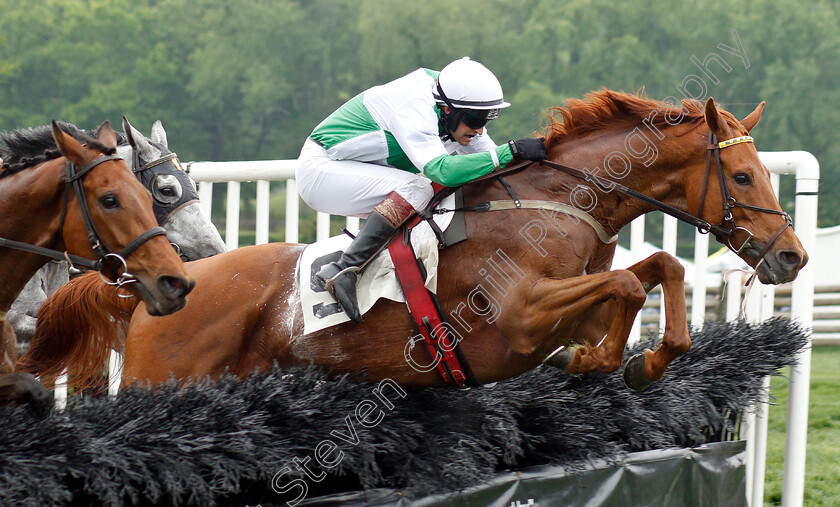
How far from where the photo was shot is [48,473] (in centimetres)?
283

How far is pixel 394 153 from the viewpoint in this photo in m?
4.27

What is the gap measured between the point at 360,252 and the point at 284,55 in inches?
2211

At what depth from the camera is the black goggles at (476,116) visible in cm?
407

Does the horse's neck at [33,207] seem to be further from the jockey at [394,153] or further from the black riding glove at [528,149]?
the black riding glove at [528,149]

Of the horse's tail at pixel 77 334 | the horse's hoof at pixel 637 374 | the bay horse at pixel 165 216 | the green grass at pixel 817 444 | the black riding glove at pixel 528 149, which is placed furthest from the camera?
the green grass at pixel 817 444

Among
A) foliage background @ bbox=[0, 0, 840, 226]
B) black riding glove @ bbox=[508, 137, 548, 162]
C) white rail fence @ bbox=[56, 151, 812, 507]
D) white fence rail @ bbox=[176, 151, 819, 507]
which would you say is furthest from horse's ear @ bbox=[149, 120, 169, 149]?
foliage background @ bbox=[0, 0, 840, 226]

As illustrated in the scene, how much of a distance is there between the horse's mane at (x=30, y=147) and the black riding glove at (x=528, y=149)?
1631mm

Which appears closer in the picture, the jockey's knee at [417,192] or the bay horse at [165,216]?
the jockey's knee at [417,192]

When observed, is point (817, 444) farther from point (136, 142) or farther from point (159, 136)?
point (136, 142)

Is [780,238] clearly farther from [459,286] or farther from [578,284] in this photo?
[459,286]

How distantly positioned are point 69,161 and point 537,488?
2.26m

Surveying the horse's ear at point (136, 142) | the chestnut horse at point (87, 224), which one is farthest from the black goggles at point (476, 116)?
the horse's ear at point (136, 142)

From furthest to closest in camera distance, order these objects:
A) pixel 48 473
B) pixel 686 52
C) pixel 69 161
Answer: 1. pixel 686 52
2. pixel 69 161
3. pixel 48 473

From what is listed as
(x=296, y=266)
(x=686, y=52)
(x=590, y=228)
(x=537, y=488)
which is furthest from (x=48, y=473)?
(x=686, y=52)
